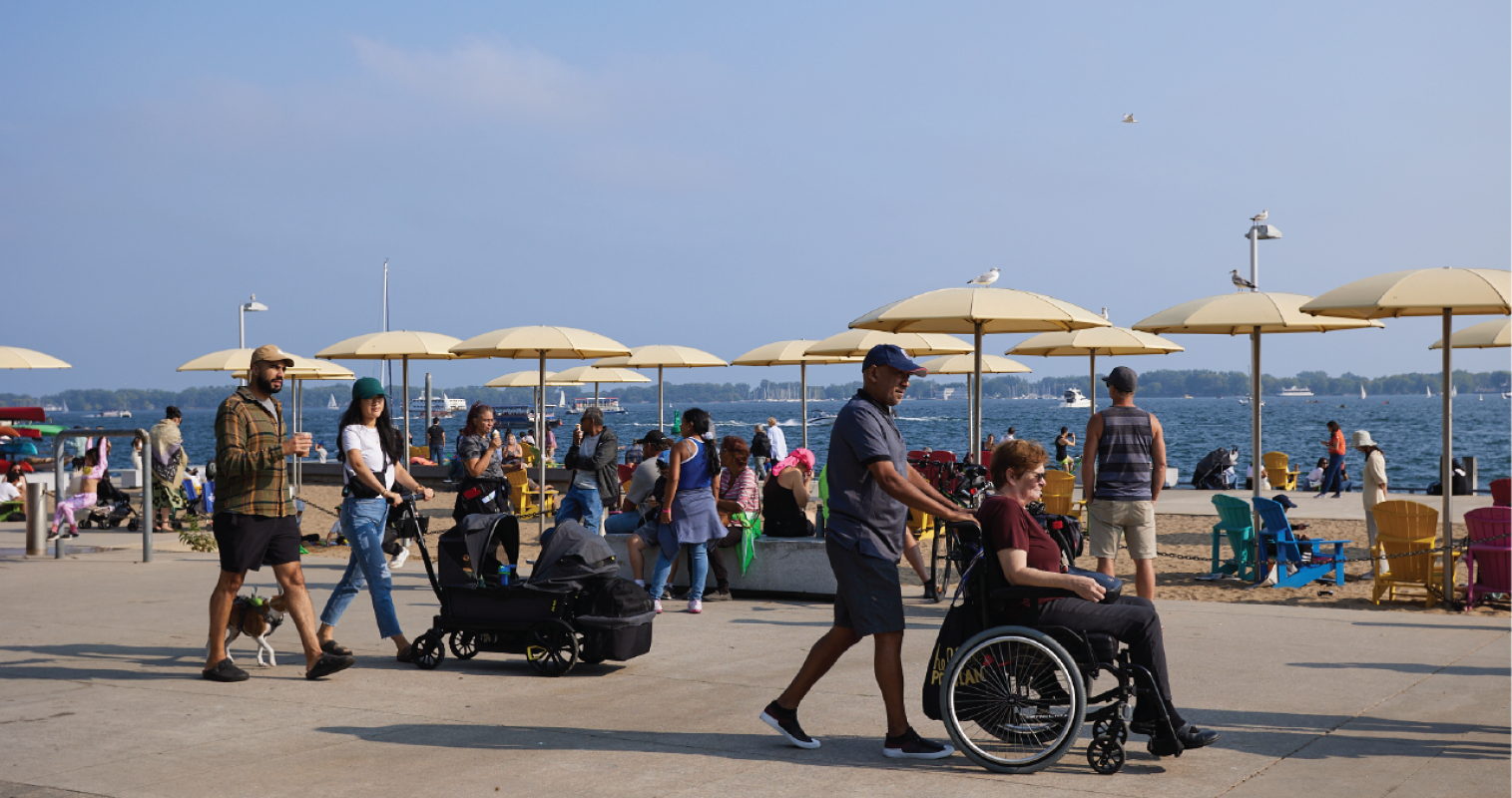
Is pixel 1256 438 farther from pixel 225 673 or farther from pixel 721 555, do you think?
pixel 225 673

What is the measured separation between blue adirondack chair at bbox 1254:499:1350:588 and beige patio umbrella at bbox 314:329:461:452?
11.4m

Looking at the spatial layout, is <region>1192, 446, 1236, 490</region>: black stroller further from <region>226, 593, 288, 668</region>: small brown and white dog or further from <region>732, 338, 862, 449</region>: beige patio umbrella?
<region>226, 593, 288, 668</region>: small brown and white dog

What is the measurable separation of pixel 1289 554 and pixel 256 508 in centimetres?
838

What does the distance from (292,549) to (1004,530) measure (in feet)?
13.0

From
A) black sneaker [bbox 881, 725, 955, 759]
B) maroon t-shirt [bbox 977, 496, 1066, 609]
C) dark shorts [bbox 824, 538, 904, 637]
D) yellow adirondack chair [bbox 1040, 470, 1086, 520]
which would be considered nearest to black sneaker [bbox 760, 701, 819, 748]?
black sneaker [bbox 881, 725, 955, 759]

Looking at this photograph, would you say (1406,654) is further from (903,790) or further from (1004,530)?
(903,790)

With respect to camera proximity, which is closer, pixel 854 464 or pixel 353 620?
pixel 854 464

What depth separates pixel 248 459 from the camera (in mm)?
6535

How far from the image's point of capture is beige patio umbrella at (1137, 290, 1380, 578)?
1125 centimetres

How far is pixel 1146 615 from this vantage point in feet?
16.2

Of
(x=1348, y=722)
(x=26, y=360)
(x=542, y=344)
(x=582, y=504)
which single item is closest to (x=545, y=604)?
(x=582, y=504)

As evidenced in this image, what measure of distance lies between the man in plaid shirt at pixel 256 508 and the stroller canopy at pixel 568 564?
3.72ft

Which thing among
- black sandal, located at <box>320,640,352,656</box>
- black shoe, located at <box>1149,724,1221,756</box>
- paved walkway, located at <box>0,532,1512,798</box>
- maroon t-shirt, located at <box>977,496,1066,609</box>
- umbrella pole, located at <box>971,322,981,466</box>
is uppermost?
umbrella pole, located at <box>971,322,981,466</box>

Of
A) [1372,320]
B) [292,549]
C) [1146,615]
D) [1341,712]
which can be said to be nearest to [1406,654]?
[1341,712]
